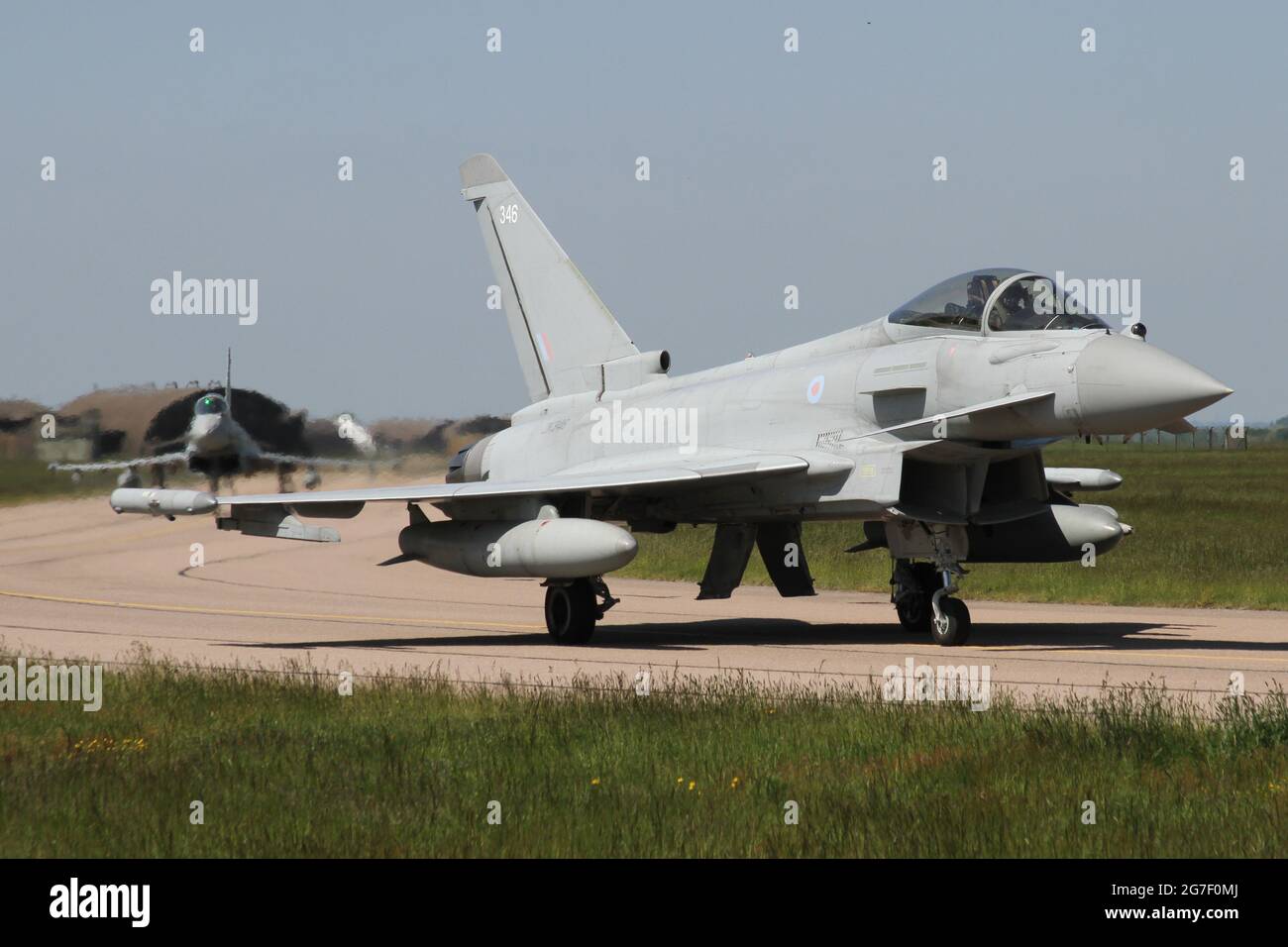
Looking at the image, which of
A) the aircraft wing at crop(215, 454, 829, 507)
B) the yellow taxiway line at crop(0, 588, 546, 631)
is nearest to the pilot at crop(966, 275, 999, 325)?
the aircraft wing at crop(215, 454, 829, 507)

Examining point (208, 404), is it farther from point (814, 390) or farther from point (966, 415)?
point (966, 415)

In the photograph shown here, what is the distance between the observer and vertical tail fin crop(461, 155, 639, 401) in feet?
67.1

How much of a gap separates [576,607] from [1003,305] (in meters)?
5.68

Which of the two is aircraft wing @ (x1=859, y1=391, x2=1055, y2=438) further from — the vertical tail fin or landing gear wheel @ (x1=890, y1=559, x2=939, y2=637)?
the vertical tail fin

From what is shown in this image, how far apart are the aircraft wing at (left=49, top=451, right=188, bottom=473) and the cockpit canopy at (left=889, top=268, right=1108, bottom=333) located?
54.1 ft

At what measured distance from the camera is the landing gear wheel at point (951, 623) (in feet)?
52.0

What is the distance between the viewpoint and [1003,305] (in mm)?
15164

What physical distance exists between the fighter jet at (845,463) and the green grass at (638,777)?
3.93 m

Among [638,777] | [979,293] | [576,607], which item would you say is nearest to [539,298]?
[576,607]

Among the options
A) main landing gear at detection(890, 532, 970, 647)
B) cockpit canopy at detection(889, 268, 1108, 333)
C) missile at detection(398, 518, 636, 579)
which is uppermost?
cockpit canopy at detection(889, 268, 1108, 333)

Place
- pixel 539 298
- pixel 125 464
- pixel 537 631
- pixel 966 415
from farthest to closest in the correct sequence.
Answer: pixel 125 464
pixel 539 298
pixel 537 631
pixel 966 415
